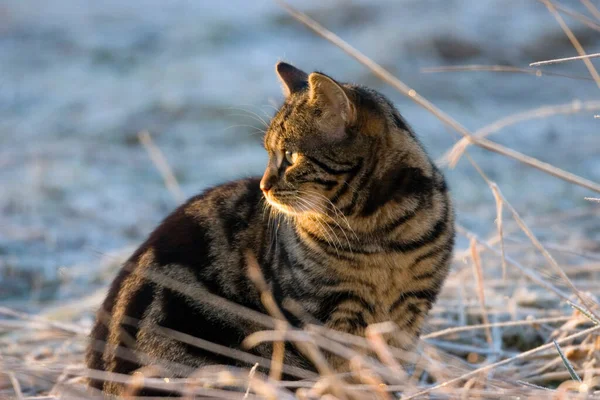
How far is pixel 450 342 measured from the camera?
3049 mm

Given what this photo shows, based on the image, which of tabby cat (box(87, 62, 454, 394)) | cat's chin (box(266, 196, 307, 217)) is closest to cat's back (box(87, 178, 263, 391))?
tabby cat (box(87, 62, 454, 394))

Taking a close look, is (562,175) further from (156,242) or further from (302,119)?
(156,242)

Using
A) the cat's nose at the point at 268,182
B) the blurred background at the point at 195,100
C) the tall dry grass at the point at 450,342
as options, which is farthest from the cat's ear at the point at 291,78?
the blurred background at the point at 195,100

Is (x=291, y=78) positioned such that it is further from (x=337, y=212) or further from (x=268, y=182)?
(x=337, y=212)

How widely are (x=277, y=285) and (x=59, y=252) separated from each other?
2.48 meters

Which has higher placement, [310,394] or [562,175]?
[562,175]

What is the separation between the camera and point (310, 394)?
192 cm

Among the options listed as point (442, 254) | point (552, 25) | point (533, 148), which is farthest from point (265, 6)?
point (442, 254)

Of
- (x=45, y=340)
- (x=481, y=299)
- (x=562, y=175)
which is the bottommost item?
(x=45, y=340)

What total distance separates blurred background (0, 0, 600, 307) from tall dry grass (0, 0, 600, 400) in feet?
2.68

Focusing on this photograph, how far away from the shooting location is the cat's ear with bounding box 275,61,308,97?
273cm

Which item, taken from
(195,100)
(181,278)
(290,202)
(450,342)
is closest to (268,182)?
(290,202)

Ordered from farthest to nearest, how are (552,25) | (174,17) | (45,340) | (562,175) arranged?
1. (174,17)
2. (552,25)
3. (45,340)
4. (562,175)

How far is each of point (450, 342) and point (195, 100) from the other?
464cm
